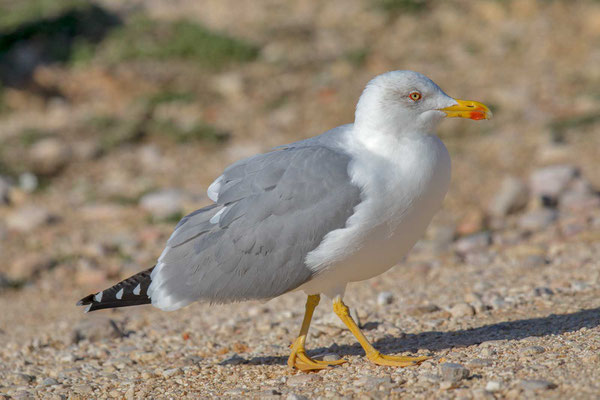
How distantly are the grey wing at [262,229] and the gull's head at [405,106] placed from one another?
0.27 meters

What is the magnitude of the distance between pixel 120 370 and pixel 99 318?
898 mm

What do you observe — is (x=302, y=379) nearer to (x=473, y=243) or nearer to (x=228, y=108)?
(x=473, y=243)

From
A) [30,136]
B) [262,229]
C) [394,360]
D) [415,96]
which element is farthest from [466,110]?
[30,136]

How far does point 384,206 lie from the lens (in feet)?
13.0

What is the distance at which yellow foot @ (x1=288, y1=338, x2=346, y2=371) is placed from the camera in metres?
4.35

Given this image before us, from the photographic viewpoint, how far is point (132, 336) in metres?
5.54

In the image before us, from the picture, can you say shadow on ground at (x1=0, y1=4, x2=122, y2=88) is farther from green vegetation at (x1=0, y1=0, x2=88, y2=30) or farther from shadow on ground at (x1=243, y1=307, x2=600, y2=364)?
shadow on ground at (x1=243, y1=307, x2=600, y2=364)

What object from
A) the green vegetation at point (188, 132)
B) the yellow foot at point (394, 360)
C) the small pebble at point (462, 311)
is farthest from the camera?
the green vegetation at point (188, 132)

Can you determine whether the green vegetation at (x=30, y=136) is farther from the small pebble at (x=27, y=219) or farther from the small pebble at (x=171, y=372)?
the small pebble at (x=171, y=372)

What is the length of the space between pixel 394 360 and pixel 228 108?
6.44 m

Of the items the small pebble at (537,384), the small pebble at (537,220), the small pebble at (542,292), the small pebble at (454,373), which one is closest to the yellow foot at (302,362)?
the small pebble at (454,373)

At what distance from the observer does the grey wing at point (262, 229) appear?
4.06 metres

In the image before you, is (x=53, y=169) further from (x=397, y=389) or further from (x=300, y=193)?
(x=397, y=389)

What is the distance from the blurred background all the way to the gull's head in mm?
2509
